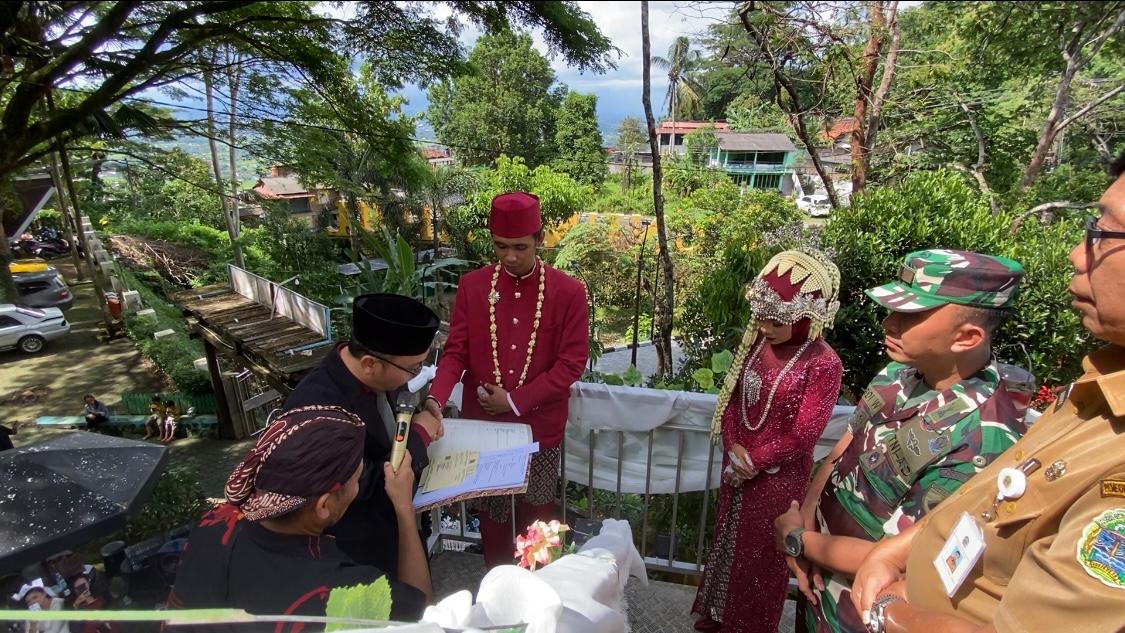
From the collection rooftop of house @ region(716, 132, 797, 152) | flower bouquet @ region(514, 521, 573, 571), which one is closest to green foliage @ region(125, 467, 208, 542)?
flower bouquet @ region(514, 521, 573, 571)

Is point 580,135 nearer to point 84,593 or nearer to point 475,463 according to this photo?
point 84,593

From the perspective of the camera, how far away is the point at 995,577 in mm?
941

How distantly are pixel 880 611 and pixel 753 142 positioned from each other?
38.5 metres

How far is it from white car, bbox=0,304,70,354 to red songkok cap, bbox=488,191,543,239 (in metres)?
16.3

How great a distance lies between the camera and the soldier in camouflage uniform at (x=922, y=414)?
1.34 m

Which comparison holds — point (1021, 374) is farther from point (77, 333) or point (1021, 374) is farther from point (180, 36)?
point (77, 333)

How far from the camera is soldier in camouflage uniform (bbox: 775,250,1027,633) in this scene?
1.34 metres

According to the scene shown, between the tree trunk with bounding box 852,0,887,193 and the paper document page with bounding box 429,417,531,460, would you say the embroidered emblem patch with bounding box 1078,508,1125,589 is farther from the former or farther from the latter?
the tree trunk with bounding box 852,0,887,193

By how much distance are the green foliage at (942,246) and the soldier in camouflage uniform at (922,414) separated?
8.82ft

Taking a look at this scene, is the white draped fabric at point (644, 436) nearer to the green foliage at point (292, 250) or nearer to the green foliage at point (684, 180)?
the green foliage at point (292, 250)

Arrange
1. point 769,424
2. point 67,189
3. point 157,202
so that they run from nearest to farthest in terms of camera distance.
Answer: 1. point 769,424
2. point 67,189
3. point 157,202

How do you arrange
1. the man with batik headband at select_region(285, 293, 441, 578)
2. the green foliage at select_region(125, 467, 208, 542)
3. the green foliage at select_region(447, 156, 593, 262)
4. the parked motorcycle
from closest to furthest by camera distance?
the man with batik headband at select_region(285, 293, 441, 578) < the green foliage at select_region(125, 467, 208, 542) < the green foliage at select_region(447, 156, 593, 262) < the parked motorcycle

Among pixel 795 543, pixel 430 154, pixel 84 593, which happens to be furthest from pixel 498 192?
pixel 795 543

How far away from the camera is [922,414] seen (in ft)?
4.67
